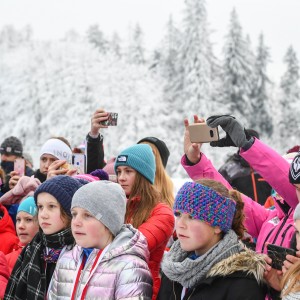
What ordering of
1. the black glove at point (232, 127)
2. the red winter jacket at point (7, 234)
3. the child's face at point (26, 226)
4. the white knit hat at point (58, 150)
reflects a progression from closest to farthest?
the black glove at point (232, 127)
the child's face at point (26, 226)
the red winter jacket at point (7, 234)
the white knit hat at point (58, 150)

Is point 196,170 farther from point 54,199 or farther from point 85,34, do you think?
point 85,34

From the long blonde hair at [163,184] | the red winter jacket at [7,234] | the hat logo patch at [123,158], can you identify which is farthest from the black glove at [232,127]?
the red winter jacket at [7,234]

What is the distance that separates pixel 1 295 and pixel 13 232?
3.48ft

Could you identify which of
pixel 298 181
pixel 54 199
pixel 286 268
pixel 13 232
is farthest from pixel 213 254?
pixel 13 232

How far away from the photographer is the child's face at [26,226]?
466cm

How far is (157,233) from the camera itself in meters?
3.97

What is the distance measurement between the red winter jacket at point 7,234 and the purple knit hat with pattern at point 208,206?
84.8 inches

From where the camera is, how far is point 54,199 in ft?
12.7

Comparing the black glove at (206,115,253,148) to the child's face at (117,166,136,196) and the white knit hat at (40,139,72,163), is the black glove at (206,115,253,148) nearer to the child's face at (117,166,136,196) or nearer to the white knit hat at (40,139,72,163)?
the child's face at (117,166,136,196)

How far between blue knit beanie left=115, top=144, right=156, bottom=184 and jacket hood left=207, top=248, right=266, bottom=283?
150 centimetres

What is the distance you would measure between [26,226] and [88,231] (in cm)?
136

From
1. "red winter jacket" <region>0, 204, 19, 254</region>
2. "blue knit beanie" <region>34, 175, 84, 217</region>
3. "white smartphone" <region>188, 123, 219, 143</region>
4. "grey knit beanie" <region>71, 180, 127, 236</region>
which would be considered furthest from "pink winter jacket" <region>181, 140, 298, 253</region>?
"red winter jacket" <region>0, 204, 19, 254</region>

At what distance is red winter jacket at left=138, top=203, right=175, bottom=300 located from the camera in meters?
3.92

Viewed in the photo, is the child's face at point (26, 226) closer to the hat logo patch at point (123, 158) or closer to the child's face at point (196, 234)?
the hat logo patch at point (123, 158)
